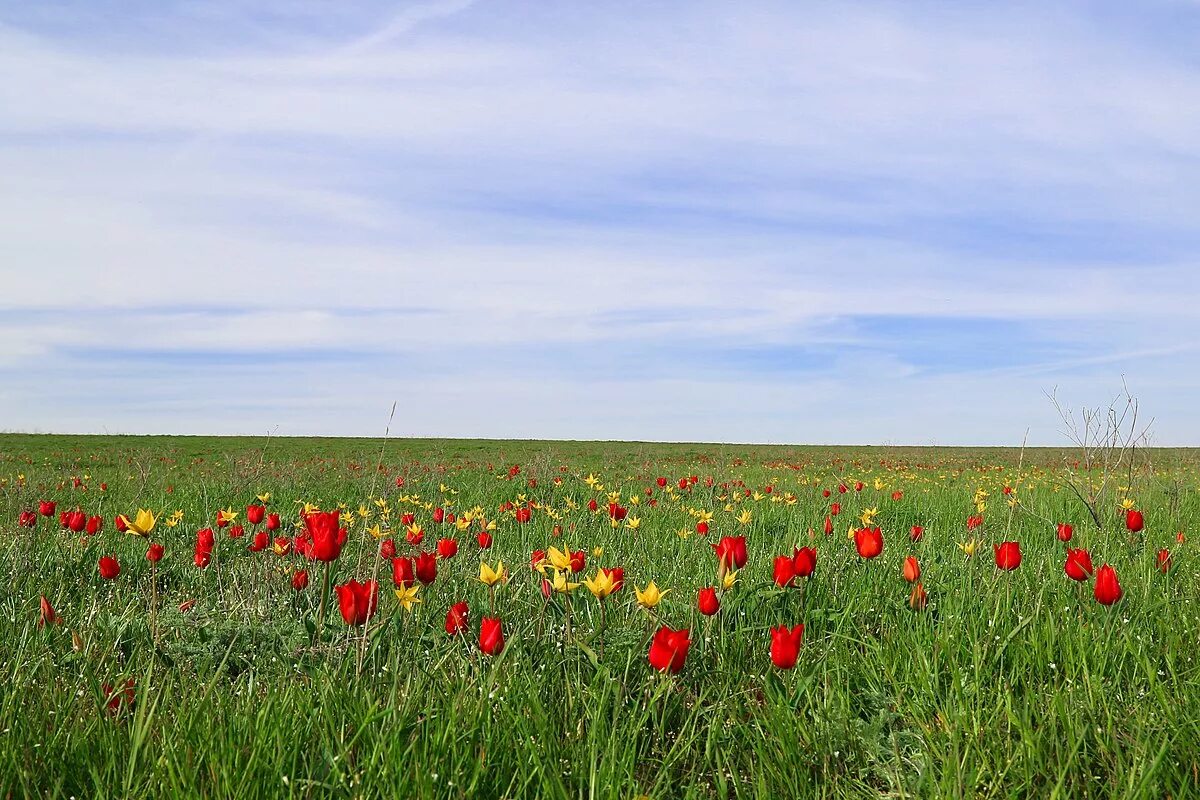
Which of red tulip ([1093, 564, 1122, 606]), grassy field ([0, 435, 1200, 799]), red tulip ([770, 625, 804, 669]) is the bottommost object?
grassy field ([0, 435, 1200, 799])

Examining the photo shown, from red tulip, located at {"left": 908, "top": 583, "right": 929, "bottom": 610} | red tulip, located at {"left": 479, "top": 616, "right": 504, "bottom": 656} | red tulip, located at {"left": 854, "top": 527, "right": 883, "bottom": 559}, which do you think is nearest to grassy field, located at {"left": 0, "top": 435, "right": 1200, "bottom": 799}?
red tulip, located at {"left": 908, "top": 583, "right": 929, "bottom": 610}

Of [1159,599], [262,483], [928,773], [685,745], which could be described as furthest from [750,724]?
[262,483]

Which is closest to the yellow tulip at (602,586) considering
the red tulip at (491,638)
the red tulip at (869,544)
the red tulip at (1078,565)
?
the red tulip at (491,638)

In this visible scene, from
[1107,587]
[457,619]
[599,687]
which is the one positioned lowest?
[599,687]

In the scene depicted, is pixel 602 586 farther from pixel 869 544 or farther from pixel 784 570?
pixel 869 544

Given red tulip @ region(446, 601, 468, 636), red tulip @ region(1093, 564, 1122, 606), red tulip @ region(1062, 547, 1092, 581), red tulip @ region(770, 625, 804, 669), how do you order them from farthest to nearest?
red tulip @ region(1062, 547, 1092, 581)
red tulip @ region(1093, 564, 1122, 606)
red tulip @ region(446, 601, 468, 636)
red tulip @ region(770, 625, 804, 669)

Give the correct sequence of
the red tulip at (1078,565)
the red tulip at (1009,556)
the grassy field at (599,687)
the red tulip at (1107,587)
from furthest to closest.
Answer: the red tulip at (1009,556) < the red tulip at (1078,565) < the red tulip at (1107,587) < the grassy field at (599,687)

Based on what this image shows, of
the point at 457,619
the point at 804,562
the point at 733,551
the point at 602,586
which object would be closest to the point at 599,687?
the point at 602,586

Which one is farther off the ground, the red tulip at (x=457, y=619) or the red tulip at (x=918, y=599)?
the red tulip at (x=918, y=599)

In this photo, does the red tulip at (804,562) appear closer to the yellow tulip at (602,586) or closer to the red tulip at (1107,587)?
the yellow tulip at (602,586)

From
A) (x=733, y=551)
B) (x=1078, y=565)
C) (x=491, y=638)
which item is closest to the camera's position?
(x=491, y=638)

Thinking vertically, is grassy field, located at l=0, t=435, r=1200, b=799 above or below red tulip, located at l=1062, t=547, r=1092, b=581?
below

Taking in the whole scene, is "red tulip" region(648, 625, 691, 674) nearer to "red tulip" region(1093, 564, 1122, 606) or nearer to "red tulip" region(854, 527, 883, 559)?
"red tulip" region(854, 527, 883, 559)

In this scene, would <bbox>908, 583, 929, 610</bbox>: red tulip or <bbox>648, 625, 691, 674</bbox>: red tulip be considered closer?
<bbox>648, 625, 691, 674</bbox>: red tulip
